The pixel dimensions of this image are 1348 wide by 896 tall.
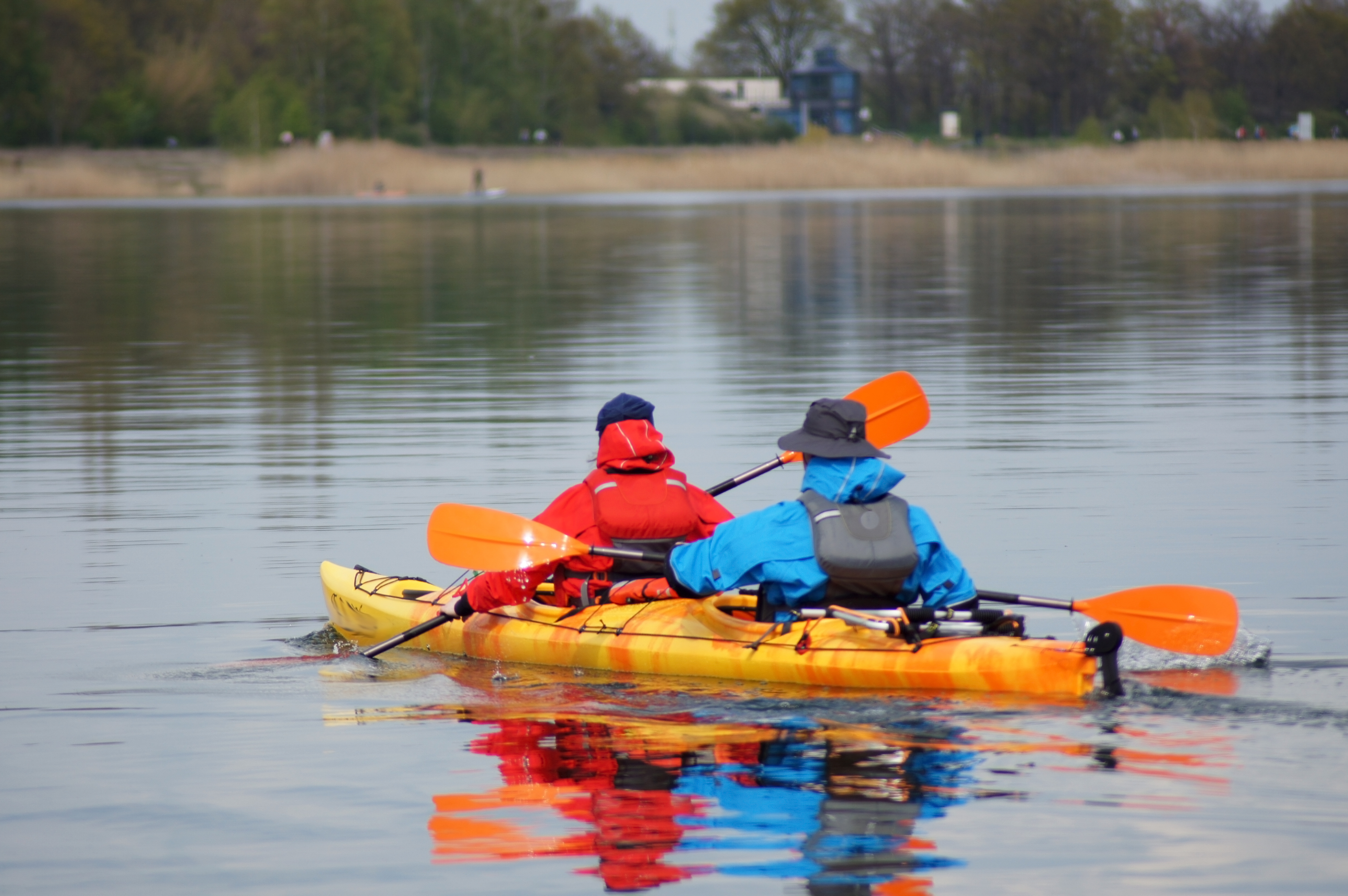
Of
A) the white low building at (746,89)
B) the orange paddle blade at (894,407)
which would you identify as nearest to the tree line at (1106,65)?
the white low building at (746,89)

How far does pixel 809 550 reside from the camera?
7.39 m

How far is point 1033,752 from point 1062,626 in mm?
2469

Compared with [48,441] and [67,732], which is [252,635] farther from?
[48,441]

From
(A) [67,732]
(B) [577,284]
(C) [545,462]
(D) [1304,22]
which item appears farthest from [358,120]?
(A) [67,732]

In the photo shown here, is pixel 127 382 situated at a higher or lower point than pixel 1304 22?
lower

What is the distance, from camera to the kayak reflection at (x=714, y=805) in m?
5.68

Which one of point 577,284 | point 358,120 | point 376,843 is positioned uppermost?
point 358,120

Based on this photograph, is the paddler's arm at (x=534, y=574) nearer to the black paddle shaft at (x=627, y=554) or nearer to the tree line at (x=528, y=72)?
the black paddle shaft at (x=627, y=554)

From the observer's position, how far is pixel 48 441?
15.4m

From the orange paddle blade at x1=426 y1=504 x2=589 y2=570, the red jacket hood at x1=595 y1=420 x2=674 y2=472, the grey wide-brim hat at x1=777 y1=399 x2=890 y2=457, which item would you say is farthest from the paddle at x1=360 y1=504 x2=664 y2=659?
the grey wide-brim hat at x1=777 y1=399 x2=890 y2=457

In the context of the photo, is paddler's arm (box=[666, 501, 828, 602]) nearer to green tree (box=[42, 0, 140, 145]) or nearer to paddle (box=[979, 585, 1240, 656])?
paddle (box=[979, 585, 1240, 656])

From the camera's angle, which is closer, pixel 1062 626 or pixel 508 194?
pixel 1062 626

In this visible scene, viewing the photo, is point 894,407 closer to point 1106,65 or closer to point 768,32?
point 1106,65

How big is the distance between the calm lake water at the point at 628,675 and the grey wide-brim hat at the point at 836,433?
1038 mm
